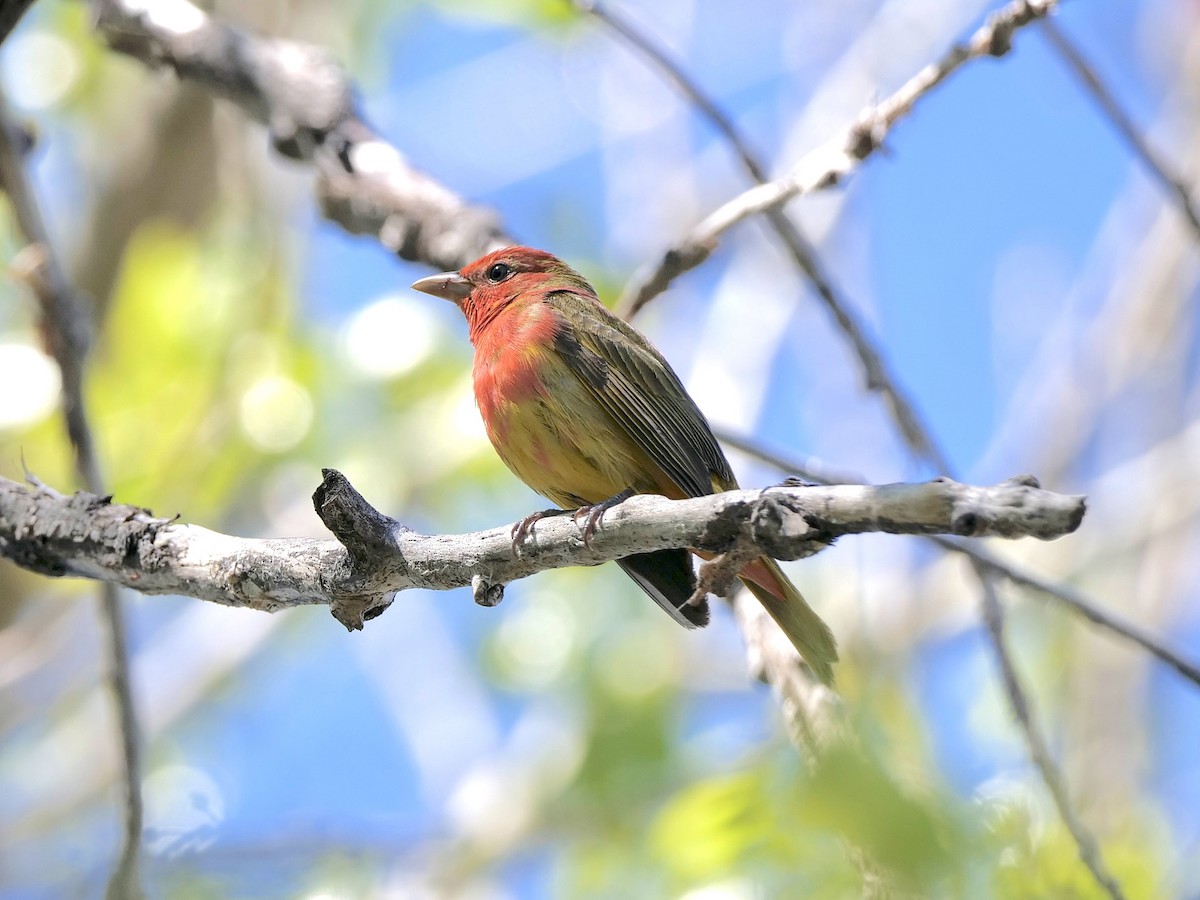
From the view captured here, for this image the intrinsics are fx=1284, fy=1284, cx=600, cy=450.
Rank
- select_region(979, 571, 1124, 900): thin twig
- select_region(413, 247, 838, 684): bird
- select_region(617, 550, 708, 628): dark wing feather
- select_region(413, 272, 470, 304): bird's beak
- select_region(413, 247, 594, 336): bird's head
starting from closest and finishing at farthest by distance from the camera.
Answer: select_region(979, 571, 1124, 900): thin twig, select_region(617, 550, 708, 628): dark wing feather, select_region(413, 247, 838, 684): bird, select_region(413, 247, 594, 336): bird's head, select_region(413, 272, 470, 304): bird's beak

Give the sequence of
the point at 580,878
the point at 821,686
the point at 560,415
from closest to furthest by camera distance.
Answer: the point at 821,686, the point at 560,415, the point at 580,878

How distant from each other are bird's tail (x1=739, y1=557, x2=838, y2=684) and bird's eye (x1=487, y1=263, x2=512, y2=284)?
1.77 meters

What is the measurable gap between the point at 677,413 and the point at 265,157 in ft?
16.9

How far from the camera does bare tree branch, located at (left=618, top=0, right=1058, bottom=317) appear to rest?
3332 millimetres

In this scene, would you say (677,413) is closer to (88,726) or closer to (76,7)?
(88,726)

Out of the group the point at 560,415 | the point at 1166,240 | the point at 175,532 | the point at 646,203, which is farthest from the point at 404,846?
the point at 1166,240

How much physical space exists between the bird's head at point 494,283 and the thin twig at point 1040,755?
1.96 metres

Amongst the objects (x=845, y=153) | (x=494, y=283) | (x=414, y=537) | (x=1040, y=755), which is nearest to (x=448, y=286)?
(x=494, y=283)

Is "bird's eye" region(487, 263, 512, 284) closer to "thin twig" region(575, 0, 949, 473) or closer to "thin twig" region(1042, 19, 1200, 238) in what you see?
"thin twig" region(575, 0, 949, 473)

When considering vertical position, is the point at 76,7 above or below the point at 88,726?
above

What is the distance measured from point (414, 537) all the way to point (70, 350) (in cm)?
161

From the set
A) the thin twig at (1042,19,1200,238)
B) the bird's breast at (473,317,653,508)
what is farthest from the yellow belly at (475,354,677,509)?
the thin twig at (1042,19,1200,238)

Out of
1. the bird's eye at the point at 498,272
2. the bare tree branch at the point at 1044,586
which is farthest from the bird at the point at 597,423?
the bird's eye at the point at 498,272

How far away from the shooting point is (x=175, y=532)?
3.06 meters
